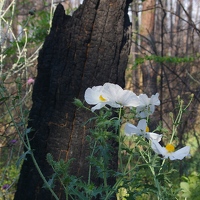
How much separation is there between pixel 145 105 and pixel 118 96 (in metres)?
0.19

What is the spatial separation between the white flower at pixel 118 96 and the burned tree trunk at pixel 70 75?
4.86 feet

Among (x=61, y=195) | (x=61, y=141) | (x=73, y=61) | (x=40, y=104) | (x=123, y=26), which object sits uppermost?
(x=123, y=26)

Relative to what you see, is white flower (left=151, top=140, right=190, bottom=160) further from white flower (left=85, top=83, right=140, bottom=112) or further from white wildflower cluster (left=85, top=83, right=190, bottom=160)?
white flower (left=85, top=83, right=140, bottom=112)

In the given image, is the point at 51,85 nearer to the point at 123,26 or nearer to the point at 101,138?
the point at 123,26

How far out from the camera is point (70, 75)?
3346mm

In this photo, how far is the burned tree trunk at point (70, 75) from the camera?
328cm

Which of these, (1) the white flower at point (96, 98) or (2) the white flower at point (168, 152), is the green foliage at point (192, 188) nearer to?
(2) the white flower at point (168, 152)

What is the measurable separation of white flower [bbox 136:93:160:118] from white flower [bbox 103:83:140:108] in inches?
4.4

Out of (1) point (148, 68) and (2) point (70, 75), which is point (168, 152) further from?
(1) point (148, 68)

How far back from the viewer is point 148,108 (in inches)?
75.5

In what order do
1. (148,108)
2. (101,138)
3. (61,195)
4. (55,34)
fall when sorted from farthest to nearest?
(55,34)
(61,195)
(148,108)
(101,138)

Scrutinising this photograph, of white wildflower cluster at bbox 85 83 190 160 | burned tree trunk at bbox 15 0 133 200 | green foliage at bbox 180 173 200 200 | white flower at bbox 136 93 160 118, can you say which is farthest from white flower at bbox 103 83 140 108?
burned tree trunk at bbox 15 0 133 200

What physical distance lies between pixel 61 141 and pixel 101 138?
1585 mm

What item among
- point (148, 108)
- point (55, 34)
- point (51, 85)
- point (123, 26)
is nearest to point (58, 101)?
point (51, 85)
